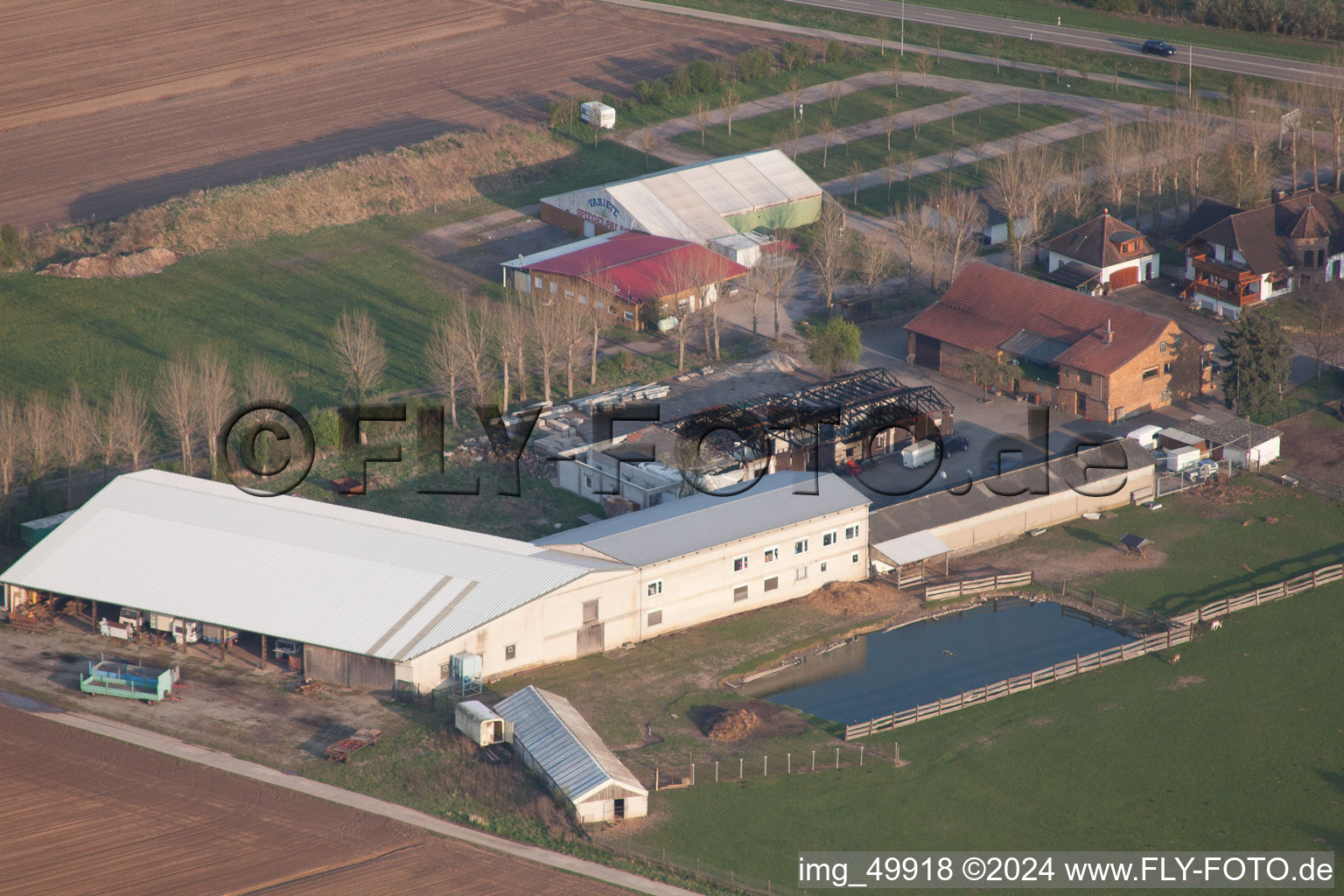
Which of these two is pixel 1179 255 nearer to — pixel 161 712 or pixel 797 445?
pixel 797 445

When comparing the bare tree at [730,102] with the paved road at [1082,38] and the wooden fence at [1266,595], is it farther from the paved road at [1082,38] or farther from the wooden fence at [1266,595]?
the wooden fence at [1266,595]

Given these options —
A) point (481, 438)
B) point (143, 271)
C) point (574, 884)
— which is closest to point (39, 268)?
point (143, 271)

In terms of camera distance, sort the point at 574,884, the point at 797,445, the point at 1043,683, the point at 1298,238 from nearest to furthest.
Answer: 1. the point at 574,884
2. the point at 1043,683
3. the point at 797,445
4. the point at 1298,238

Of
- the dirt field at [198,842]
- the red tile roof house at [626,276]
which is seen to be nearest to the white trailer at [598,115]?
the red tile roof house at [626,276]

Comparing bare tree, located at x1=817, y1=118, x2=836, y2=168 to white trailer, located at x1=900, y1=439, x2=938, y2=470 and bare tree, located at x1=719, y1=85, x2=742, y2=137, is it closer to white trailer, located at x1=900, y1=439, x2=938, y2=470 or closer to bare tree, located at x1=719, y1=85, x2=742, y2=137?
bare tree, located at x1=719, y1=85, x2=742, y2=137

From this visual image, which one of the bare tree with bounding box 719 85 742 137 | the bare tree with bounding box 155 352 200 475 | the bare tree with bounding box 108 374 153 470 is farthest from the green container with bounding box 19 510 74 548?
the bare tree with bounding box 719 85 742 137
